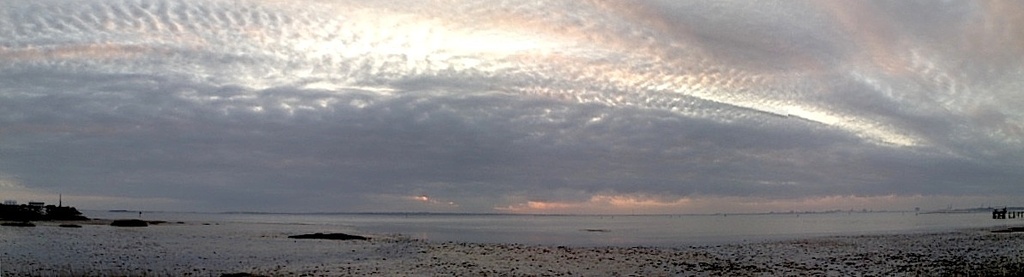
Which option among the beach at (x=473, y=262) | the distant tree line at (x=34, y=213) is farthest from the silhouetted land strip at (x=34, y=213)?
the beach at (x=473, y=262)

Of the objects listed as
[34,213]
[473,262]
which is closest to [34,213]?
[34,213]

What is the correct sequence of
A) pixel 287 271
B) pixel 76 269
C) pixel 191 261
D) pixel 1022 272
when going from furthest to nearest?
pixel 191 261 → pixel 287 271 → pixel 76 269 → pixel 1022 272

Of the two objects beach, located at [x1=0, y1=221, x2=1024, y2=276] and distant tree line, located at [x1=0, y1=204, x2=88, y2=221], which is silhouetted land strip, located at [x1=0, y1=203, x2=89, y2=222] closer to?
distant tree line, located at [x1=0, y1=204, x2=88, y2=221]

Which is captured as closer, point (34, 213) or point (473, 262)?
point (473, 262)

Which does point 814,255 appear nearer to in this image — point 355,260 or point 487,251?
point 487,251

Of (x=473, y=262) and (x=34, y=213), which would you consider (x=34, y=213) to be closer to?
(x=34, y=213)

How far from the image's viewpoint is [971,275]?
1601 inches

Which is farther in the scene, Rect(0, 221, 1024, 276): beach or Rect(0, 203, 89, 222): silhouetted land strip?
Rect(0, 203, 89, 222): silhouetted land strip

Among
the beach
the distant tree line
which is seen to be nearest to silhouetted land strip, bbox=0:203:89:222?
the distant tree line

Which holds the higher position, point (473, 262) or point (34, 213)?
point (473, 262)

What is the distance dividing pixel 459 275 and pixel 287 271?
1191 centimetres

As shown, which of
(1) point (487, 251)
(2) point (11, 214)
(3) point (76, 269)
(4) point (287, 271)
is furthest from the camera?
(2) point (11, 214)

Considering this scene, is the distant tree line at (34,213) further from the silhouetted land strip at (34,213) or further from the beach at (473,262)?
the beach at (473,262)

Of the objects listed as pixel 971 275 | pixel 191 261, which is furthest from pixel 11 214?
pixel 971 275
